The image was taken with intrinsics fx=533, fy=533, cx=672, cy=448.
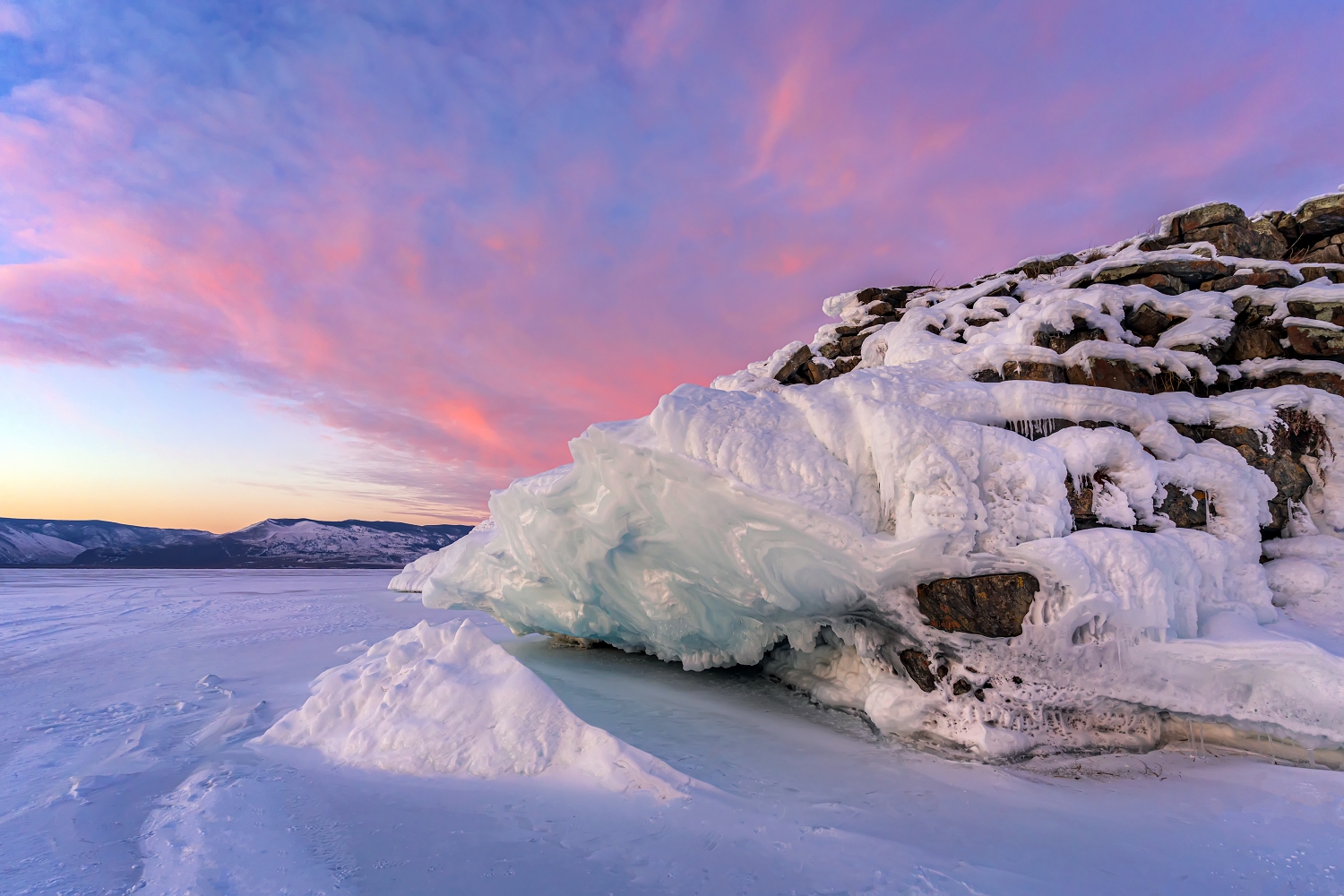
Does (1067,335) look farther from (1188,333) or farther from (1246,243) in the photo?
(1246,243)

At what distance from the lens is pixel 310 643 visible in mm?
14016

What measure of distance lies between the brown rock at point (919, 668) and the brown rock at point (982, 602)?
57cm

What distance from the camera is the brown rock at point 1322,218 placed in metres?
10.1

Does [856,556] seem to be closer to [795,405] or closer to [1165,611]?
[795,405]

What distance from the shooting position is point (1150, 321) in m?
9.03

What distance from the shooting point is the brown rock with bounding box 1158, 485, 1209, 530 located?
267 inches

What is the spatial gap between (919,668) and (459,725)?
5.54 m

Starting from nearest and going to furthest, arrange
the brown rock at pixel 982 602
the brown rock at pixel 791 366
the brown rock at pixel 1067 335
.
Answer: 1. the brown rock at pixel 982 602
2. the brown rock at pixel 1067 335
3. the brown rock at pixel 791 366

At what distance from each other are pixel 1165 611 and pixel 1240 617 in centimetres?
133

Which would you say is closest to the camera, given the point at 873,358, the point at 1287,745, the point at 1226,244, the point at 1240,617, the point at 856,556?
the point at 1287,745

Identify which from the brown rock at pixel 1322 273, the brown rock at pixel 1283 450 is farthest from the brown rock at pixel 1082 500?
the brown rock at pixel 1322 273

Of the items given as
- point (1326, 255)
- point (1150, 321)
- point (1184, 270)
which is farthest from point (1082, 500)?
point (1326, 255)

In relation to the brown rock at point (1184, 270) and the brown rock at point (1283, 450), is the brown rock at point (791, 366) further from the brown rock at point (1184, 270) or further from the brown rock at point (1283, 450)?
the brown rock at point (1283, 450)

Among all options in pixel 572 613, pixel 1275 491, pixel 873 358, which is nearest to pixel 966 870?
pixel 1275 491
